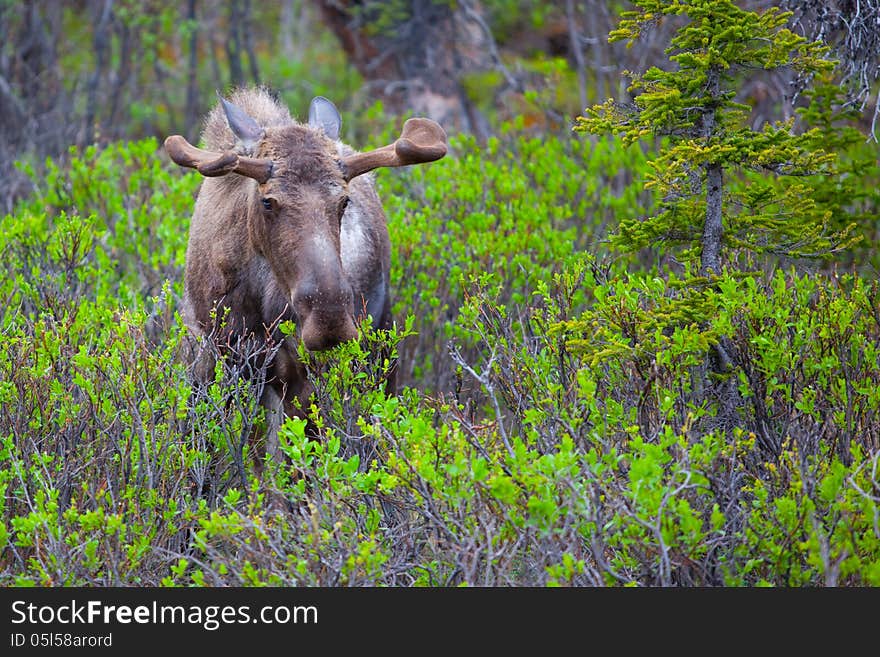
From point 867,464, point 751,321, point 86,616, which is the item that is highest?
point 751,321

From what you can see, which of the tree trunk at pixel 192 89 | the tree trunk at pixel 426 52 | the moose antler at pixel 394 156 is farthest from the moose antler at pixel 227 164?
the tree trunk at pixel 192 89

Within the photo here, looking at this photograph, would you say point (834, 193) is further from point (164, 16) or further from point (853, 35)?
point (164, 16)

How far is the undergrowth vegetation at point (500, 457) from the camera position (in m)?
4.23

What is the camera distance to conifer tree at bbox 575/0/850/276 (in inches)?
202

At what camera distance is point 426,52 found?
14.9 meters

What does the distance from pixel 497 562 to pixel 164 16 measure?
42.2 feet

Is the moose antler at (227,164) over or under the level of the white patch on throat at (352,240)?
over

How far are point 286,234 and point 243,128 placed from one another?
806 mm

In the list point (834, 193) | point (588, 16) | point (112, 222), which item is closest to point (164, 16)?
point (588, 16)

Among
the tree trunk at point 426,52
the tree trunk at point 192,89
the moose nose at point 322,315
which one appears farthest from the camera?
the tree trunk at point 192,89

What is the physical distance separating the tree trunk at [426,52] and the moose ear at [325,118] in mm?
7952

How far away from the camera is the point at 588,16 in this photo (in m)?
14.0

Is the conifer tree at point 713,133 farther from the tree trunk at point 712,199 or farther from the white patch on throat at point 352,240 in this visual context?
the white patch on throat at point 352,240

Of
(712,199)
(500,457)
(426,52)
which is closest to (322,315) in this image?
(500,457)
